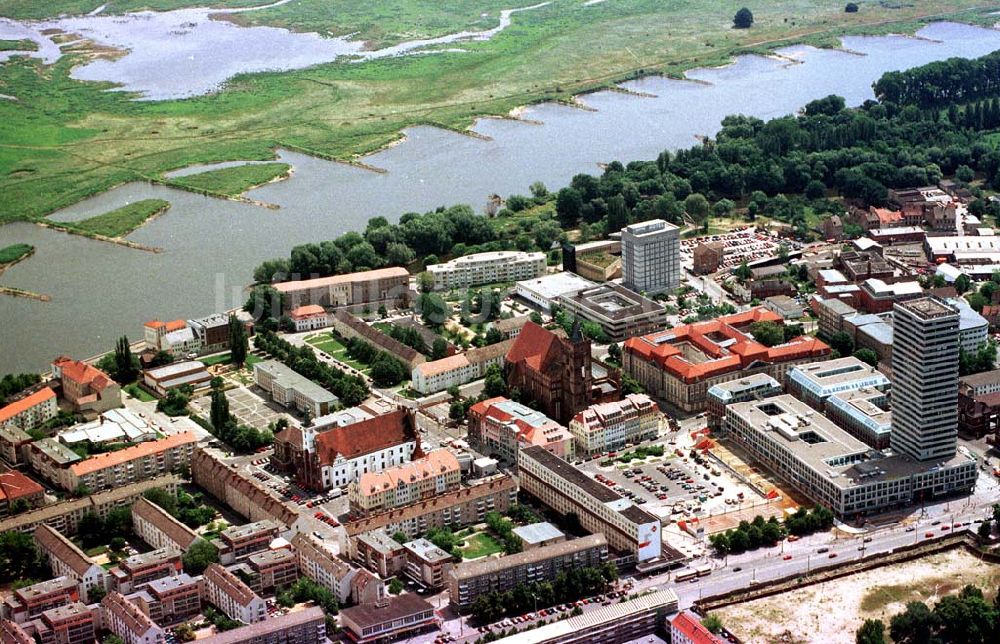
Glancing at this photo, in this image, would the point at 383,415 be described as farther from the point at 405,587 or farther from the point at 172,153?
the point at 172,153

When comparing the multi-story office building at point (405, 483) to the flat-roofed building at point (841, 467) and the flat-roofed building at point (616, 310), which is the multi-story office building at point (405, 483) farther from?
the flat-roofed building at point (616, 310)

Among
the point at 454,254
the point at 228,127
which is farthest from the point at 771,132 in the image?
the point at 228,127

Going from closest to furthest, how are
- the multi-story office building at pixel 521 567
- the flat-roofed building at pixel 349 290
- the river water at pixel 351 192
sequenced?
the multi-story office building at pixel 521 567
the flat-roofed building at pixel 349 290
the river water at pixel 351 192

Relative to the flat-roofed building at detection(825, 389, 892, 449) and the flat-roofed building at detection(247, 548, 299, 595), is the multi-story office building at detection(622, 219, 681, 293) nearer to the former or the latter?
the flat-roofed building at detection(825, 389, 892, 449)

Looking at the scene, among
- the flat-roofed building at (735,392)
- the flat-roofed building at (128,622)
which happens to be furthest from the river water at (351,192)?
the flat-roofed building at (735,392)

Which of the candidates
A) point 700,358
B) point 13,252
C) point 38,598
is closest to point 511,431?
point 700,358

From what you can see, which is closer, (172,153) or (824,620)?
(824,620)
